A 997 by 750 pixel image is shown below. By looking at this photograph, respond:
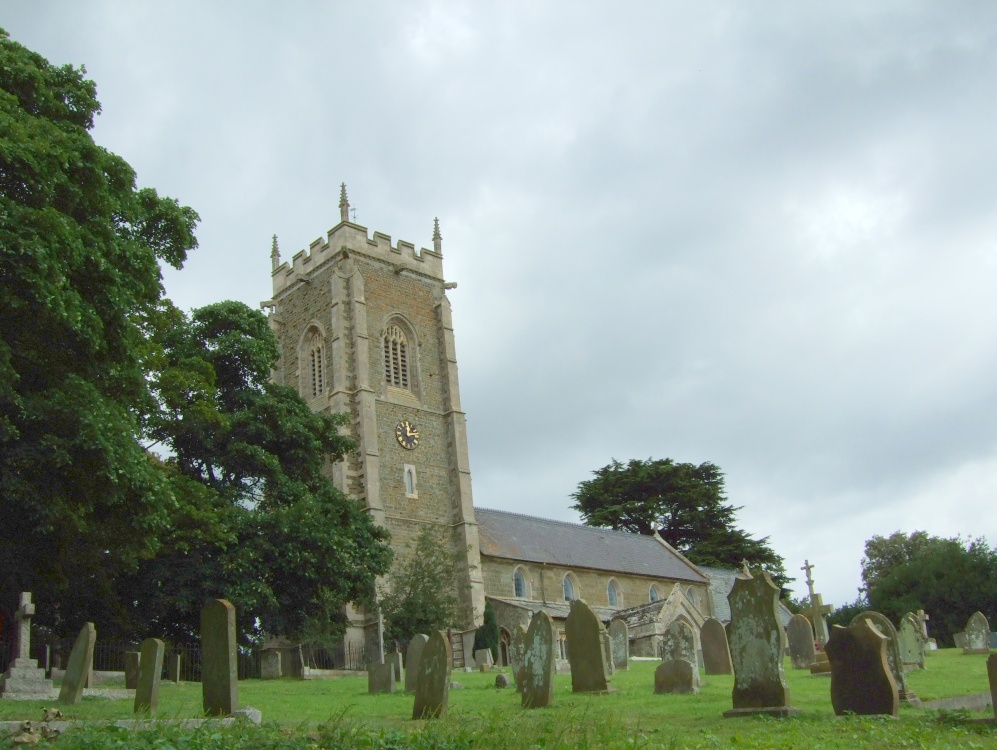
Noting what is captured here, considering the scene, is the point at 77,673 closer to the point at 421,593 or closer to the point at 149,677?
the point at 149,677

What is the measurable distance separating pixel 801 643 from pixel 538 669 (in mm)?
11570

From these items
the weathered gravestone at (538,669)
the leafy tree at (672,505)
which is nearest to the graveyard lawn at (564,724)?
the weathered gravestone at (538,669)

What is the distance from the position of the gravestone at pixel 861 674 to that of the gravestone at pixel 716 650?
893cm

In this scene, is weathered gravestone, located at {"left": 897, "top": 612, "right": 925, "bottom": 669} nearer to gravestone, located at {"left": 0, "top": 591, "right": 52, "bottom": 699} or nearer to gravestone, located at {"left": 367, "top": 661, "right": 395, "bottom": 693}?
gravestone, located at {"left": 367, "top": 661, "right": 395, "bottom": 693}

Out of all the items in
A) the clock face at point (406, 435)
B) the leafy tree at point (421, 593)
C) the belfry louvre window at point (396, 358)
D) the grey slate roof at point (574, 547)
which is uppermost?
the belfry louvre window at point (396, 358)

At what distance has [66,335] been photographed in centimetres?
1418

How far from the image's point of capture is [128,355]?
15.5 m

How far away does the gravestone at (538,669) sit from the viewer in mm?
13148

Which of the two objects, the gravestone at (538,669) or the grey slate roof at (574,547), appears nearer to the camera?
the gravestone at (538,669)

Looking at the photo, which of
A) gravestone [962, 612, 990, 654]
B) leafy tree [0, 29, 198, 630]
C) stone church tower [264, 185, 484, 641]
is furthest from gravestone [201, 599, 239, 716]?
stone church tower [264, 185, 484, 641]

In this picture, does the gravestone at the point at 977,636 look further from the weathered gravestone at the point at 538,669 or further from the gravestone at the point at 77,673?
the gravestone at the point at 77,673

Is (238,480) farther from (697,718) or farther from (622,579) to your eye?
(622,579)

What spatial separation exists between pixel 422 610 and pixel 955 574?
26.9 meters

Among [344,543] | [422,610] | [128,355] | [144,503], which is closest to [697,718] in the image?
[144,503]
